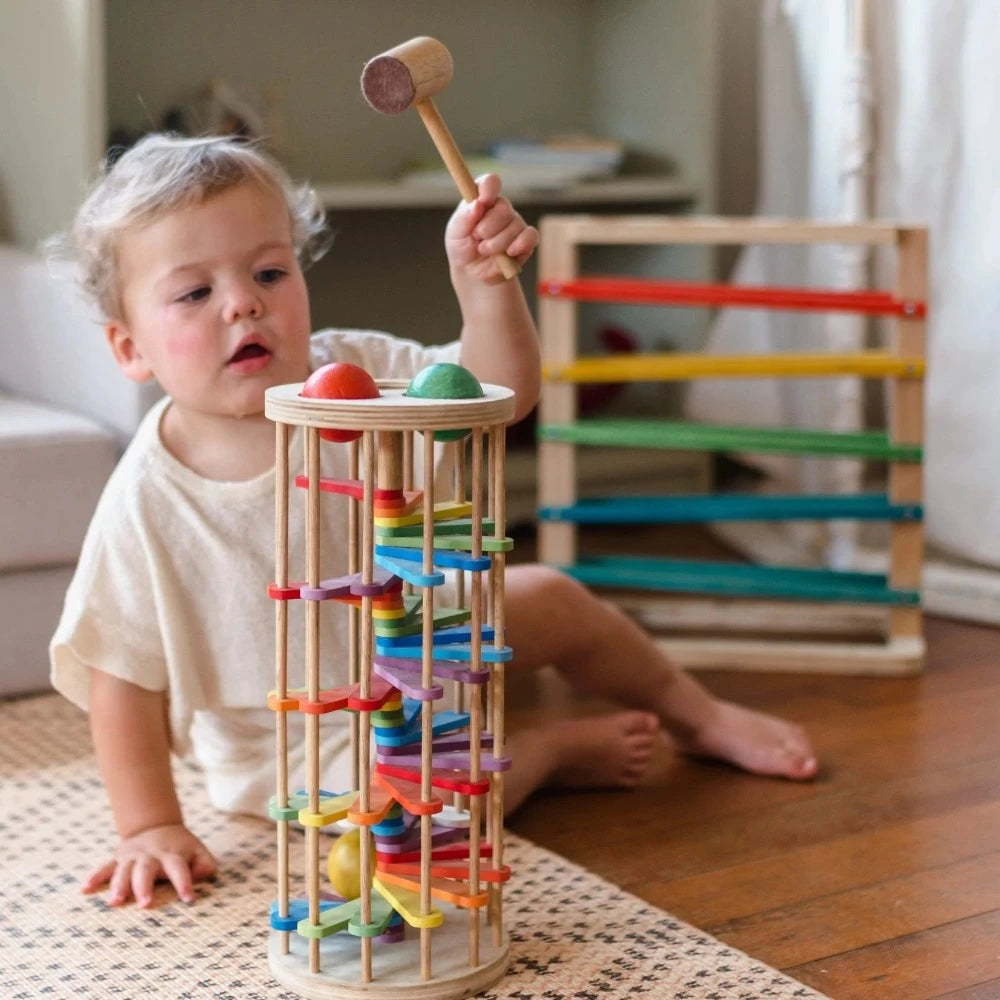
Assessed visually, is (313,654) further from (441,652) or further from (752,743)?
(752,743)

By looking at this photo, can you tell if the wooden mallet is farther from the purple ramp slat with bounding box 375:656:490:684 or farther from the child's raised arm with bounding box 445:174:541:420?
the purple ramp slat with bounding box 375:656:490:684

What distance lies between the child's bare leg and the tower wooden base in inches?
12.1

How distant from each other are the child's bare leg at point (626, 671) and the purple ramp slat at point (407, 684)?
0.98 feet

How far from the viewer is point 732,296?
5.40 feet

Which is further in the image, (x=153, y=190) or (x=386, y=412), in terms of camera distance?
(x=153, y=190)

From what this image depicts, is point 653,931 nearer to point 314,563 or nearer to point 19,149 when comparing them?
point 314,563

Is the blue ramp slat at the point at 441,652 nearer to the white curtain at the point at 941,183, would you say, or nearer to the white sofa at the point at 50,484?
the white sofa at the point at 50,484

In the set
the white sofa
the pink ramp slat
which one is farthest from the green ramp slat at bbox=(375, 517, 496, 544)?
the white sofa

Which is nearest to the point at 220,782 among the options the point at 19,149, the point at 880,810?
the point at 880,810

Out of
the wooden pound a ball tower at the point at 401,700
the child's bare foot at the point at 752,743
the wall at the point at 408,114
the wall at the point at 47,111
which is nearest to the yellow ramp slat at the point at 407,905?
the wooden pound a ball tower at the point at 401,700

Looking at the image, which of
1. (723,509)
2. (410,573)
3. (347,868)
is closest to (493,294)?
(410,573)

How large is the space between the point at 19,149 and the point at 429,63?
3.89 feet

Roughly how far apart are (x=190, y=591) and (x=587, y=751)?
0.35m

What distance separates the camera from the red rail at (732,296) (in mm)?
1593
